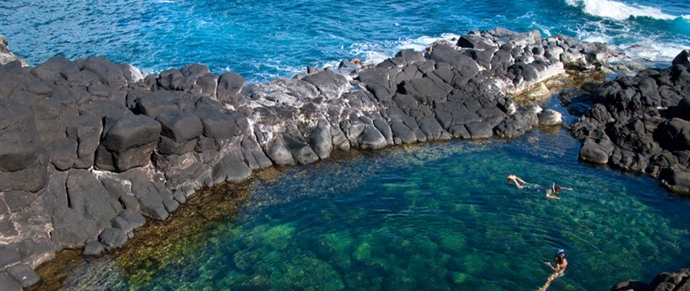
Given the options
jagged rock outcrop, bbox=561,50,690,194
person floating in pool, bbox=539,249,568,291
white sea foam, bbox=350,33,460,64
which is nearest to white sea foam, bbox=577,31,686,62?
jagged rock outcrop, bbox=561,50,690,194

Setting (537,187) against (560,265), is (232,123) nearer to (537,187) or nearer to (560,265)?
(537,187)

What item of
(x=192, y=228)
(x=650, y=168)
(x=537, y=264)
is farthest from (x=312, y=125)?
(x=650, y=168)

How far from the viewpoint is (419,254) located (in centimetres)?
2192

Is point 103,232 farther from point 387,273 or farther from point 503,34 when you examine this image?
point 503,34

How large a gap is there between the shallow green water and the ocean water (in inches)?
605

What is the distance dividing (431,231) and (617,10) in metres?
40.6

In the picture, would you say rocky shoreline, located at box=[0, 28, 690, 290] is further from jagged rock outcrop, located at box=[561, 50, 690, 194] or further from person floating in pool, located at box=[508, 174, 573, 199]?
person floating in pool, located at box=[508, 174, 573, 199]

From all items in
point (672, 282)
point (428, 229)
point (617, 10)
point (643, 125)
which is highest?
point (672, 282)

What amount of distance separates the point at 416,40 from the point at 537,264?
29.5m

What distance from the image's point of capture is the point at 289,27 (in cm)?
4925

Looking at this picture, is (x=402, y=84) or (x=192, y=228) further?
(x=402, y=84)

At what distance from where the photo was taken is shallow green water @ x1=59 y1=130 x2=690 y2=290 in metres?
20.7

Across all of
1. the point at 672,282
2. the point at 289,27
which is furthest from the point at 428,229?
the point at 289,27

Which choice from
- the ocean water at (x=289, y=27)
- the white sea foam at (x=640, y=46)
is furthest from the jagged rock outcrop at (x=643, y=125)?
the ocean water at (x=289, y=27)
